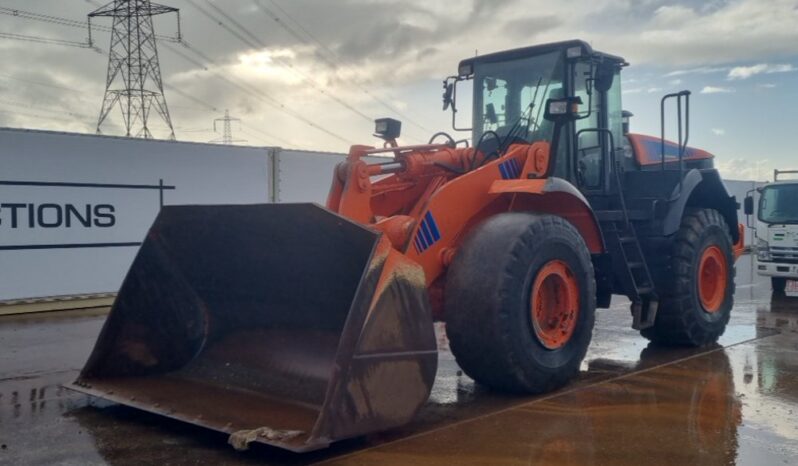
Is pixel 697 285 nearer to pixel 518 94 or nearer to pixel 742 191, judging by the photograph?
pixel 518 94

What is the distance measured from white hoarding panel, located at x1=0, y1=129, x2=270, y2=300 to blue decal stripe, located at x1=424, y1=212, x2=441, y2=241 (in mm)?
7210

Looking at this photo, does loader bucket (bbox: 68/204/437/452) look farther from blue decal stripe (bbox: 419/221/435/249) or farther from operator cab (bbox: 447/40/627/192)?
operator cab (bbox: 447/40/627/192)

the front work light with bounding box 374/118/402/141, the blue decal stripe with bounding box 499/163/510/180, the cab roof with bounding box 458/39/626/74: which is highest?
the cab roof with bounding box 458/39/626/74

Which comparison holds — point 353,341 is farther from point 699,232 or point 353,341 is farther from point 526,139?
point 699,232

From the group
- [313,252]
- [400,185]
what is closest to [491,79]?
[400,185]

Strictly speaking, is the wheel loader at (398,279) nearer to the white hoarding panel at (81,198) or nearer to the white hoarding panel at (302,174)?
the white hoarding panel at (81,198)

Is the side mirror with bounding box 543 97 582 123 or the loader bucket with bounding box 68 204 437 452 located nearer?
the loader bucket with bounding box 68 204 437 452

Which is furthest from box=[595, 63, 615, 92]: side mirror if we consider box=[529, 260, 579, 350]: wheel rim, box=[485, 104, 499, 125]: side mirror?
box=[529, 260, 579, 350]: wheel rim

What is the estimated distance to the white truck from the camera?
13.2 metres

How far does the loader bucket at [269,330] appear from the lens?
14.0 ft

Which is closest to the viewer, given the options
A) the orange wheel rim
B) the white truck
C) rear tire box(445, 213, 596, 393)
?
rear tire box(445, 213, 596, 393)

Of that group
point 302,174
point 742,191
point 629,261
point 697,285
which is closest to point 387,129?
point 629,261

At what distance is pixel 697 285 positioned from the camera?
7.50 meters

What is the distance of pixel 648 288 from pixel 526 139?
1.70 meters
